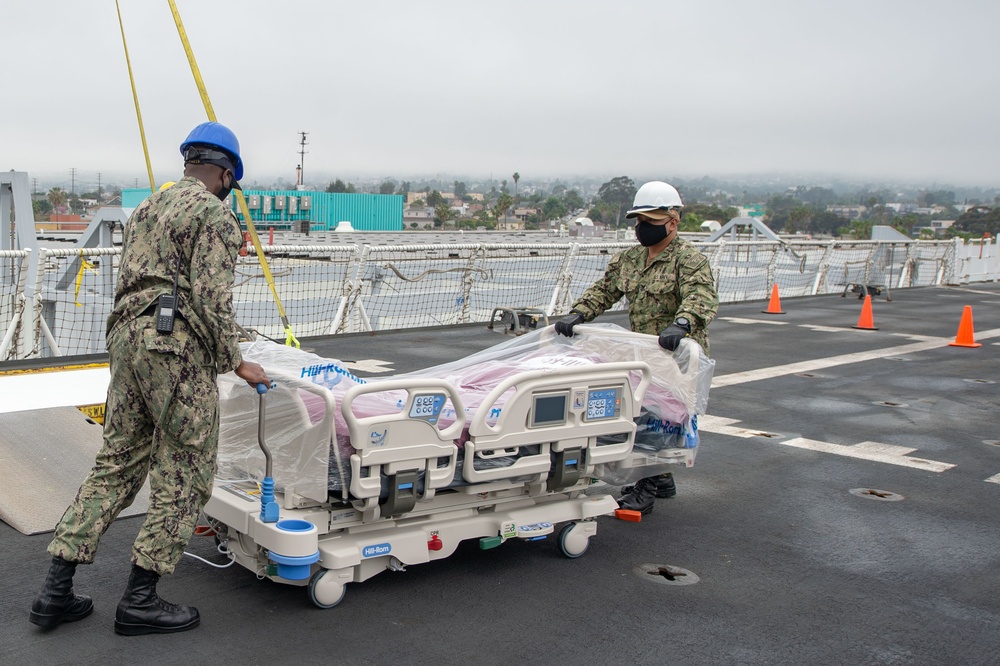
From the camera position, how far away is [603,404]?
5.17 meters

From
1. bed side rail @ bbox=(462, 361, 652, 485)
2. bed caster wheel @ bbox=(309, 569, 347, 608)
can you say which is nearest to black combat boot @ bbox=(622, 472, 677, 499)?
bed side rail @ bbox=(462, 361, 652, 485)

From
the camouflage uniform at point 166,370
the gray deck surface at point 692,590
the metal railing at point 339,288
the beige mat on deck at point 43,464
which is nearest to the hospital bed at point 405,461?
the gray deck surface at point 692,590

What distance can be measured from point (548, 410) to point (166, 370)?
1838mm

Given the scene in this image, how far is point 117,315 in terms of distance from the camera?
13.6ft

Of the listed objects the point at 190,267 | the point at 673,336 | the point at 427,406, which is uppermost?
the point at 190,267

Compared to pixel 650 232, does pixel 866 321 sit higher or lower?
lower

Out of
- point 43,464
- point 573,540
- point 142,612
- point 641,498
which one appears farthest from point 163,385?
point 641,498

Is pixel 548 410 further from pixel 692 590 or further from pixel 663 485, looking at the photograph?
pixel 663 485

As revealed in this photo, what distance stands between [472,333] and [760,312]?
701 cm

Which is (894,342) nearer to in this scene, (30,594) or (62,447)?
(62,447)

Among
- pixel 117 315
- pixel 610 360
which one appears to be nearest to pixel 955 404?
pixel 610 360

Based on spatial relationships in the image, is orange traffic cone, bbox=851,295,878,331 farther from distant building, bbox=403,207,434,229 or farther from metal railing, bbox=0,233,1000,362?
distant building, bbox=403,207,434,229

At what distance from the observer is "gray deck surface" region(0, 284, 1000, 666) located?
13.8 ft

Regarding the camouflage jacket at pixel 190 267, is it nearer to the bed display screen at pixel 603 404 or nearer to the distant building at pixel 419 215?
the bed display screen at pixel 603 404
